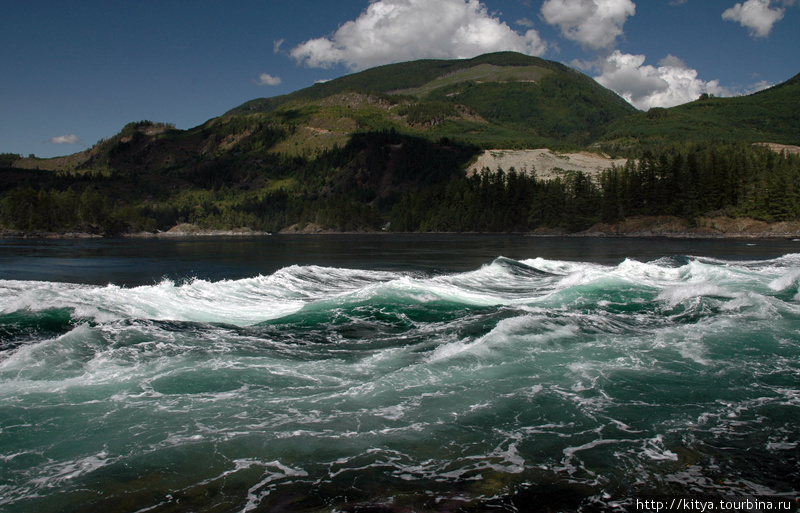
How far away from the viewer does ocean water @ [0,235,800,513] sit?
251 inches

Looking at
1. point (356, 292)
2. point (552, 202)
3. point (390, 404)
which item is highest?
point (552, 202)

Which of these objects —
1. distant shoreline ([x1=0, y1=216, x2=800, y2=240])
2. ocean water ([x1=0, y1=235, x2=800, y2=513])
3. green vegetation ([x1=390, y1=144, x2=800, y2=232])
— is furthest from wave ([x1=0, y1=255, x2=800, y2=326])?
green vegetation ([x1=390, y1=144, x2=800, y2=232])

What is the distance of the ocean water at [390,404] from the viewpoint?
21.0 ft

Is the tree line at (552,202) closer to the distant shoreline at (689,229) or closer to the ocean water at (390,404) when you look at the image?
the distant shoreline at (689,229)

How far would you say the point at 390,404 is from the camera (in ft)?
30.7

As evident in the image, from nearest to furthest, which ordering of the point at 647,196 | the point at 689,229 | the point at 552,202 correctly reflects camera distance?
the point at 689,229 < the point at 647,196 < the point at 552,202

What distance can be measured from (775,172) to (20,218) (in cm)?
17253

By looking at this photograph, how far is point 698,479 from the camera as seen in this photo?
648cm

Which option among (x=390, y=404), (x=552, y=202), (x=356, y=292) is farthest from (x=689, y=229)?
(x=390, y=404)

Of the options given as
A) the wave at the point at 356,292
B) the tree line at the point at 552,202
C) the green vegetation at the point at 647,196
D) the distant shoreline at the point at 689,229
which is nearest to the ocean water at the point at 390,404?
the wave at the point at 356,292

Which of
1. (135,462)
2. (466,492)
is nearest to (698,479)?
(466,492)

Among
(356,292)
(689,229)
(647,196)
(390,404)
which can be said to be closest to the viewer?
(390,404)

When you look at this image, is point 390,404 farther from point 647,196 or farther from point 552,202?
point 552,202

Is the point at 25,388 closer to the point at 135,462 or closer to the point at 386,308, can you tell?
the point at 135,462
